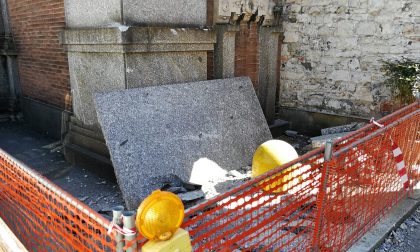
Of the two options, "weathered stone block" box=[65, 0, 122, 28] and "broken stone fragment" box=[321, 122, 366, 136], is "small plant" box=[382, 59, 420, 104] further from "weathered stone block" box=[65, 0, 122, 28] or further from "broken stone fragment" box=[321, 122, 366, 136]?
"weathered stone block" box=[65, 0, 122, 28]

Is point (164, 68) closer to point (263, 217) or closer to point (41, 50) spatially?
point (263, 217)

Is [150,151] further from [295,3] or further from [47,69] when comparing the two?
[295,3]

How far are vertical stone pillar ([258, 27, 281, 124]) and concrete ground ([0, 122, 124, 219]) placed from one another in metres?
3.60

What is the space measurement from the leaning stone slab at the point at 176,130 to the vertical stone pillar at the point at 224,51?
0.92 ft

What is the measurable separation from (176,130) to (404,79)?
373cm

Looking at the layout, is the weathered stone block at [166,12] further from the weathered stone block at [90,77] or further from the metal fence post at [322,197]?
the metal fence post at [322,197]

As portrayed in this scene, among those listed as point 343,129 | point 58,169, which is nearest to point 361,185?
point 343,129

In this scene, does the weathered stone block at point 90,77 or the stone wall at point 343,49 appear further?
the stone wall at point 343,49

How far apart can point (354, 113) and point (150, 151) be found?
4.21 meters

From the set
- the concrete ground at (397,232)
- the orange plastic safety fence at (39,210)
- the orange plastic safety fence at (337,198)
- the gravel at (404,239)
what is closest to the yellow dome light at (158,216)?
the orange plastic safety fence at (39,210)

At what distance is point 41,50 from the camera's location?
6719 millimetres

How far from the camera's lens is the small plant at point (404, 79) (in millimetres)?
5484

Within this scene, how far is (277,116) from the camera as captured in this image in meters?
7.64

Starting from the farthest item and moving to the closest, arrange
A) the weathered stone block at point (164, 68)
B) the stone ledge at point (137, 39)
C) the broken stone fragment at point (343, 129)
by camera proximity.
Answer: the broken stone fragment at point (343, 129)
the weathered stone block at point (164, 68)
the stone ledge at point (137, 39)
